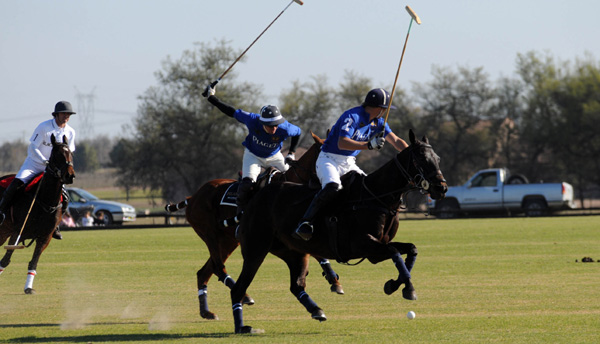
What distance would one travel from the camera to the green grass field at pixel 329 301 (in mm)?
9312

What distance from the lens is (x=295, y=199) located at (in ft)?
32.2

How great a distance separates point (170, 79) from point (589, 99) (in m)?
28.7

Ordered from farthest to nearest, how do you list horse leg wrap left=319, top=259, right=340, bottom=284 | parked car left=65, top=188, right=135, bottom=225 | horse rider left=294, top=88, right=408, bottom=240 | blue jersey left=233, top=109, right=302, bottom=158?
1. parked car left=65, top=188, right=135, bottom=225
2. blue jersey left=233, top=109, right=302, bottom=158
3. horse leg wrap left=319, top=259, right=340, bottom=284
4. horse rider left=294, top=88, right=408, bottom=240

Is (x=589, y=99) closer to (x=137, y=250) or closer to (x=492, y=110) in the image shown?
(x=492, y=110)

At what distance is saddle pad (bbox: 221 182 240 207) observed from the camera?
11.9 metres

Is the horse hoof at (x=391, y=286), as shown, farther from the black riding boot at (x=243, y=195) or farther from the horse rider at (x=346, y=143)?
the black riding boot at (x=243, y=195)

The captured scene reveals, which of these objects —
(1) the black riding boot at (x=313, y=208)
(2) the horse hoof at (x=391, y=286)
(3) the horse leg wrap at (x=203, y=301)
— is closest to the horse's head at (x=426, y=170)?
(1) the black riding boot at (x=313, y=208)

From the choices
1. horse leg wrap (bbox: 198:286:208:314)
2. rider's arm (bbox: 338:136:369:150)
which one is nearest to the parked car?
horse leg wrap (bbox: 198:286:208:314)

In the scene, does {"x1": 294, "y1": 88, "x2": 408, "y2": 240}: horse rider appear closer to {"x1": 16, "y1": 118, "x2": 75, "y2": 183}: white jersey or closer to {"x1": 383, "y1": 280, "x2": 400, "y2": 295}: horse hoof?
{"x1": 383, "y1": 280, "x2": 400, "y2": 295}: horse hoof

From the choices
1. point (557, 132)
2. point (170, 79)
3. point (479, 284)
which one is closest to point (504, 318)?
point (479, 284)

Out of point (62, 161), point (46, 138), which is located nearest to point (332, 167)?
point (62, 161)

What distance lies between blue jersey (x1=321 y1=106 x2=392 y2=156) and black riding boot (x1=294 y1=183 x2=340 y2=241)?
65 centimetres

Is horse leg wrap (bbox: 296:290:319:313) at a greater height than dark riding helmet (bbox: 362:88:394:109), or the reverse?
dark riding helmet (bbox: 362:88:394:109)

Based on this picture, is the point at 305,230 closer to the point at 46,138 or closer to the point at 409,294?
the point at 409,294
